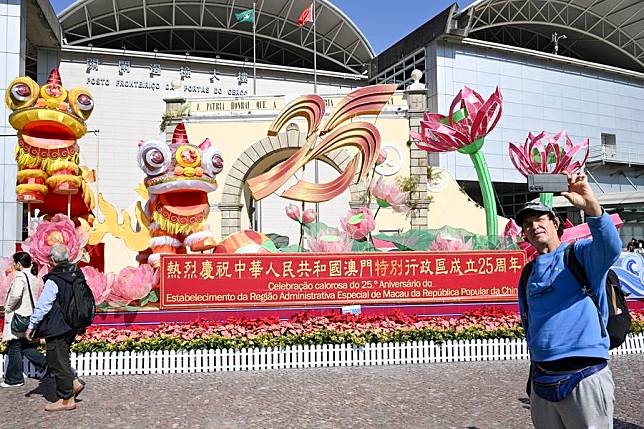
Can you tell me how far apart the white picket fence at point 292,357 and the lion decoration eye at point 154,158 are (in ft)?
10.8

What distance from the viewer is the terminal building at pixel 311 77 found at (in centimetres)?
1706

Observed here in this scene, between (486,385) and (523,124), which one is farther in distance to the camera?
(523,124)

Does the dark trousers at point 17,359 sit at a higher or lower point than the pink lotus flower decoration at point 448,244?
lower

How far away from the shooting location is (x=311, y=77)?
2645 cm

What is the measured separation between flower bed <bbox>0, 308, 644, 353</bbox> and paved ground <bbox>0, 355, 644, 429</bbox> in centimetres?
45

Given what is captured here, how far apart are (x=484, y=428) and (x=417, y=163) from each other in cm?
1264

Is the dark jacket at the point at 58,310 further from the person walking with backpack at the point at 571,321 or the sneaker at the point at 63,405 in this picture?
the person walking with backpack at the point at 571,321

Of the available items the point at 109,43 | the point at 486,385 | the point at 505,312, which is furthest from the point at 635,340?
the point at 109,43

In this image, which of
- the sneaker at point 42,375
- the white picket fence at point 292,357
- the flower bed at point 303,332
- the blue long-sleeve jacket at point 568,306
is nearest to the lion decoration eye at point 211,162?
the flower bed at point 303,332

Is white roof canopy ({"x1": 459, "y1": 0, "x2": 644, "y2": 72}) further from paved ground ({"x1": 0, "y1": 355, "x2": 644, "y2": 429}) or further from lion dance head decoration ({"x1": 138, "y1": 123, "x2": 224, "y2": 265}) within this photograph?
paved ground ({"x1": 0, "y1": 355, "x2": 644, "y2": 429})

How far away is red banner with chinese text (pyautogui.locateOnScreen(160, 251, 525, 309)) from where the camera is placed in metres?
8.38

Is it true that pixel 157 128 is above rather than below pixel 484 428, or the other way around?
above

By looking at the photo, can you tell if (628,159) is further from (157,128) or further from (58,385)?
(58,385)

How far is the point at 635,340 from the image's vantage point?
8523mm
